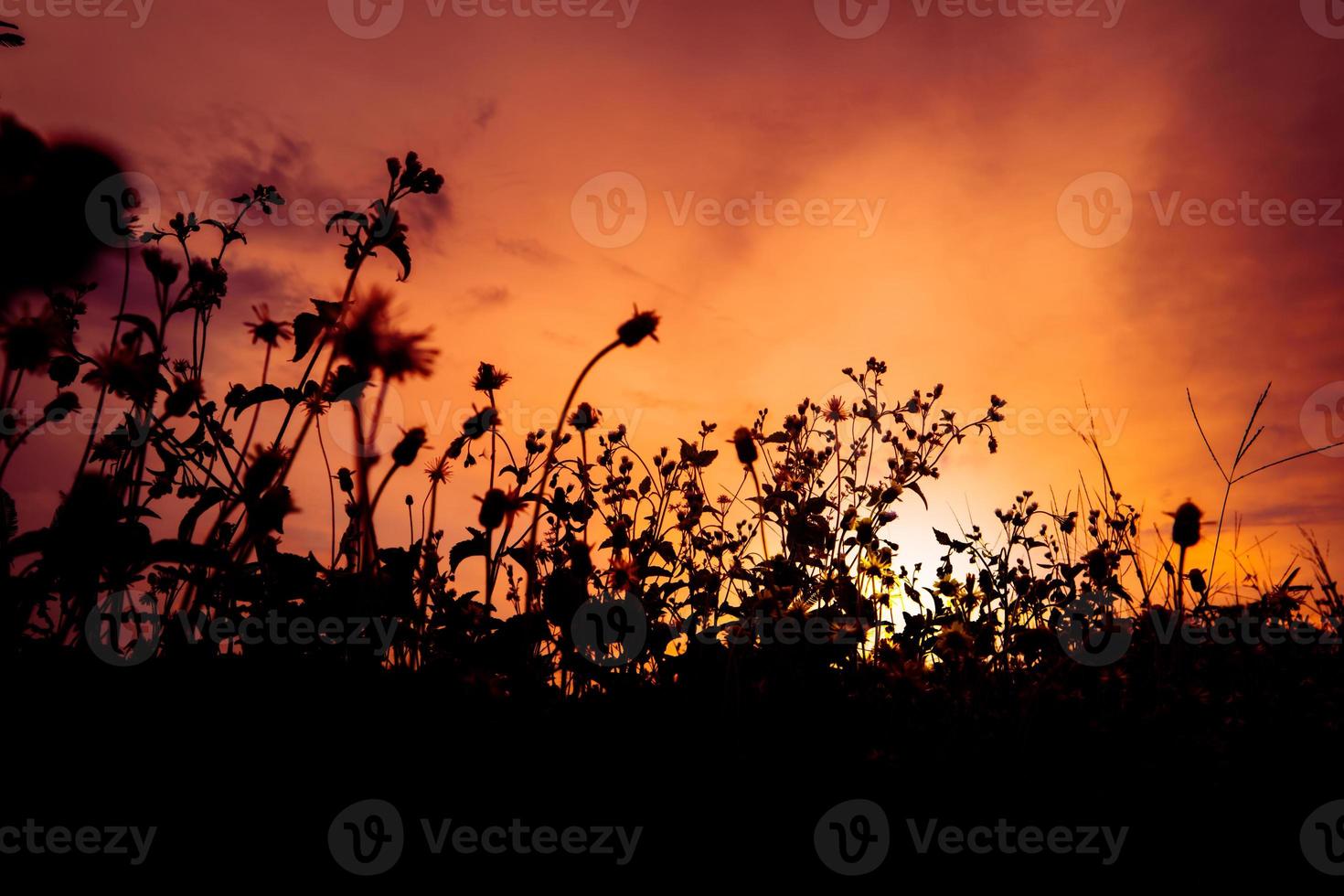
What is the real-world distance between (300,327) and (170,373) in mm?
616

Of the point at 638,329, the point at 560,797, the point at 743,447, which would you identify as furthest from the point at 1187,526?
the point at 560,797

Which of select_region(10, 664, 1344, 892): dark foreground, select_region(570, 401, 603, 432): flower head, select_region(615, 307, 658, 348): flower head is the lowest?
select_region(10, 664, 1344, 892): dark foreground

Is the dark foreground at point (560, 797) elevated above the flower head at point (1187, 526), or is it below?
below

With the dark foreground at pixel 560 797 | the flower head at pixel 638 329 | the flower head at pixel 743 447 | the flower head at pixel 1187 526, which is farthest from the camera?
the flower head at pixel 1187 526

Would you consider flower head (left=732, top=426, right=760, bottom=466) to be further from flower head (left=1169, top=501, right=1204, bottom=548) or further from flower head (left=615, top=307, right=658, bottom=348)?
flower head (left=1169, top=501, right=1204, bottom=548)

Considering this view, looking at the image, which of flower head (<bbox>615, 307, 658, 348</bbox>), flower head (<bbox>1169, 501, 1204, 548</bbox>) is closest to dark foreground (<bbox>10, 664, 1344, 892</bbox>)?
flower head (<bbox>1169, 501, 1204, 548</bbox>)

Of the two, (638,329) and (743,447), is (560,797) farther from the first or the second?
(743,447)

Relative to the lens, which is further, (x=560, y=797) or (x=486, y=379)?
(x=486, y=379)

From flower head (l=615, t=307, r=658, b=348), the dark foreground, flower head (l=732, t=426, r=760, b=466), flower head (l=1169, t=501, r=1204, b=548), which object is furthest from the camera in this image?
flower head (l=1169, t=501, r=1204, b=548)

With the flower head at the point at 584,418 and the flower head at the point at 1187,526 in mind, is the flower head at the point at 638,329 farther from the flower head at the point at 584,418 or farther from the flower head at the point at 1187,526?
the flower head at the point at 1187,526

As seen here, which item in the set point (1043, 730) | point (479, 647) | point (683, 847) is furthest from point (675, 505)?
point (683, 847)

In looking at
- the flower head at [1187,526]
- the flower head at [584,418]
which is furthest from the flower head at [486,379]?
the flower head at [1187,526]

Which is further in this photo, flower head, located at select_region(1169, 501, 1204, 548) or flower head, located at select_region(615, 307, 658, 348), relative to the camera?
flower head, located at select_region(1169, 501, 1204, 548)

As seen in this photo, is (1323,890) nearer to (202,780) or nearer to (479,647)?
(479,647)
